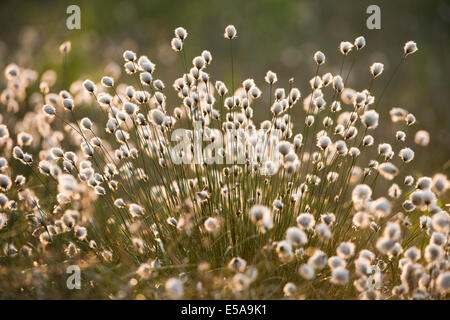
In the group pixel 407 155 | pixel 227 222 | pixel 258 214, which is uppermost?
pixel 407 155

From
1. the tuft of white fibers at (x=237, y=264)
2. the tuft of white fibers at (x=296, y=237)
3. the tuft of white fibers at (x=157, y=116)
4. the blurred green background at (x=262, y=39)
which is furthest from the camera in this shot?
the blurred green background at (x=262, y=39)

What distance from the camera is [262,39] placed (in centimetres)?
809

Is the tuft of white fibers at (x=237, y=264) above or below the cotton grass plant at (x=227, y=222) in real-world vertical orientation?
below

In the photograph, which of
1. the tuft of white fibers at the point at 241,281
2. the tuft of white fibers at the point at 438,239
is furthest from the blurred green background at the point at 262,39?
the tuft of white fibers at the point at 241,281

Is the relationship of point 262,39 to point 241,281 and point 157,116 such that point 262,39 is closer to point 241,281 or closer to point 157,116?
point 157,116

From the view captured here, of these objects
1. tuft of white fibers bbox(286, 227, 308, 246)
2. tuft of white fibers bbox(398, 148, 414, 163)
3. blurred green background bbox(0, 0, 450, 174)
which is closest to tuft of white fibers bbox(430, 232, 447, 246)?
tuft of white fibers bbox(398, 148, 414, 163)

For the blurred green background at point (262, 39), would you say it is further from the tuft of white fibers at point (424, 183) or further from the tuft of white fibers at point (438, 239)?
the tuft of white fibers at point (438, 239)

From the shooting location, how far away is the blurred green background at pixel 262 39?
6.53 m

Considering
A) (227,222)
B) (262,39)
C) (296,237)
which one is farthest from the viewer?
(262,39)

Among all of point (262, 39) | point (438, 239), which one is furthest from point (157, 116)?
point (262, 39)

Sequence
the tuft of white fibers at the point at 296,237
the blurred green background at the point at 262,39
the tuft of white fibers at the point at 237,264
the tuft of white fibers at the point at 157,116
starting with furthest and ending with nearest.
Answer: the blurred green background at the point at 262,39 < the tuft of white fibers at the point at 157,116 < the tuft of white fibers at the point at 237,264 < the tuft of white fibers at the point at 296,237

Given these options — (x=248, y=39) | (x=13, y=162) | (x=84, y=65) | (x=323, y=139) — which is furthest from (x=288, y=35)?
(x=323, y=139)

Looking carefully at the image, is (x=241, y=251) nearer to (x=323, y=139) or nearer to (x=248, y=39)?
(x=323, y=139)
